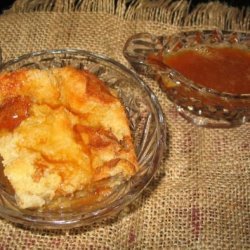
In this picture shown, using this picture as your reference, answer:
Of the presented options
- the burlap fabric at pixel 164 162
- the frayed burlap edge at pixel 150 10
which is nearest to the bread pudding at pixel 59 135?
the burlap fabric at pixel 164 162

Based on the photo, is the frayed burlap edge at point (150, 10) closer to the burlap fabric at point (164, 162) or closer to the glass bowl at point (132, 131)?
the burlap fabric at point (164, 162)

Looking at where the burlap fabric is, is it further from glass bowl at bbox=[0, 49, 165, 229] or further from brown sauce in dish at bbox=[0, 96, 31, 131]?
brown sauce in dish at bbox=[0, 96, 31, 131]

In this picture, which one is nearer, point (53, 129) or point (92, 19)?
point (53, 129)

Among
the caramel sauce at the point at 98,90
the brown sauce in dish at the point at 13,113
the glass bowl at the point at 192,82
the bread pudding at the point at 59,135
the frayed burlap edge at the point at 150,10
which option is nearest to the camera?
the bread pudding at the point at 59,135

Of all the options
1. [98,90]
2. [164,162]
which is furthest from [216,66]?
[98,90]

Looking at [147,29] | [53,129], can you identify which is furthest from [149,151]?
[147,29]

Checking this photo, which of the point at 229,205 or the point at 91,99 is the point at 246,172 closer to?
the point at 229,205

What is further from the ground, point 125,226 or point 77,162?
point 77,162
